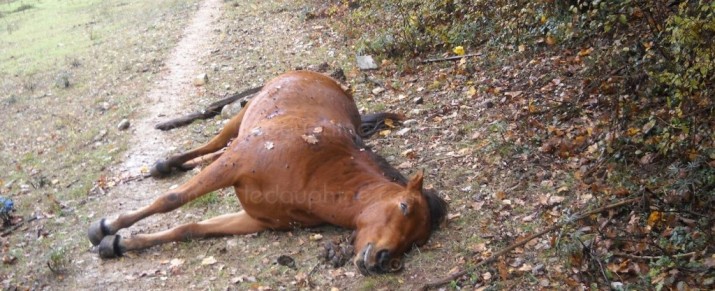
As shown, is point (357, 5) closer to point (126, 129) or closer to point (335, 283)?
point (126, 129)

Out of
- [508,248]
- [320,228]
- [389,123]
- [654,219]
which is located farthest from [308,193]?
[389,123]

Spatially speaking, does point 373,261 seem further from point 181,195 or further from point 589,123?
point 589,123

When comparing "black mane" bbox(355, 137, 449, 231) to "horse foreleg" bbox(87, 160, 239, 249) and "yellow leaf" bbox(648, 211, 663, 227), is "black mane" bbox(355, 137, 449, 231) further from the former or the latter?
"yellow leaf" bbox(648, 211, 663, 227)

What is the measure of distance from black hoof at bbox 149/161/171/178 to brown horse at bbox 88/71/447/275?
65.1 inches

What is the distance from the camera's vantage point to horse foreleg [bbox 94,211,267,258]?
20.0 feet

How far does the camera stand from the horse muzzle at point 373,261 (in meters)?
4.87

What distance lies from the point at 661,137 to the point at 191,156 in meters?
5.29

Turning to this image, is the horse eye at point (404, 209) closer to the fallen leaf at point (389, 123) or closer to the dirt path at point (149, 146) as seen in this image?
the dirt path at point (149, 146)

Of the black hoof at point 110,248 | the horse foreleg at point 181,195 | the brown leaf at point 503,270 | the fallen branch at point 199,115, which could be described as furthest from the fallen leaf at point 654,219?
the fallen branch at point 199,115

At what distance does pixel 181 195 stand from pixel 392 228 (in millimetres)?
2244

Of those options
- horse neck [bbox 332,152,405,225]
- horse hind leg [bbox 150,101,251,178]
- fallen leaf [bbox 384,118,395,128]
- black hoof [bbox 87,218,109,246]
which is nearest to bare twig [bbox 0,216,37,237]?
horse hind leg [bbox 150,101,251,178]

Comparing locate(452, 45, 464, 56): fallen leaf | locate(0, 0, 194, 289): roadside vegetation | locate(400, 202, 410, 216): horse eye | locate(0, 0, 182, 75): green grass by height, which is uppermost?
locate(400, 202, 410, 216): horse eye

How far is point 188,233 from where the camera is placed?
623cm

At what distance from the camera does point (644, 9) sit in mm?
6676
